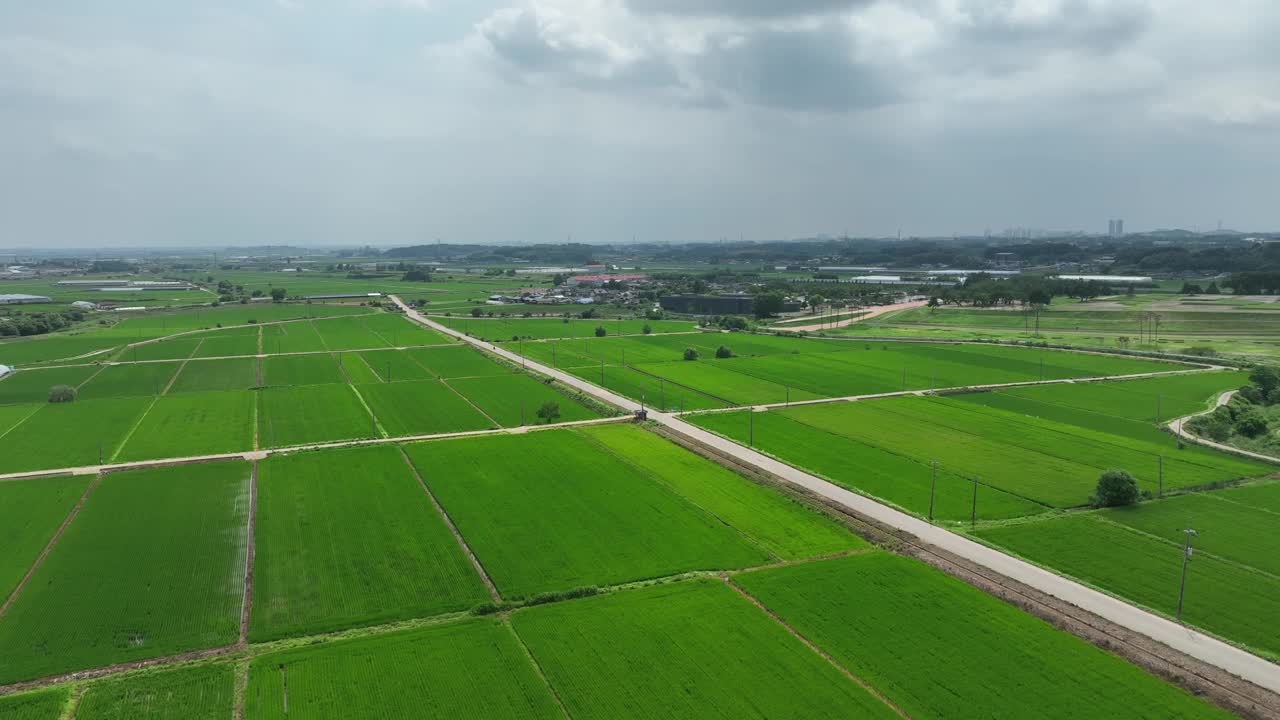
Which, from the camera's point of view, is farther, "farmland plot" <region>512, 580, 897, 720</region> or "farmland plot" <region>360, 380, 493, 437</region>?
"farmland plot" <region>360, 380, 493, 437</region>

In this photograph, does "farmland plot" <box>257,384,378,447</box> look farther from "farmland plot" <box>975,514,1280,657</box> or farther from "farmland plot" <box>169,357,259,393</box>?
"farmland plot" <box>975,514,1280,657</box>

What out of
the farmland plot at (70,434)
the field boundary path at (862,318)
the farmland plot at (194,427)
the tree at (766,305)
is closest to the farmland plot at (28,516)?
the farmland plot at (70,434)

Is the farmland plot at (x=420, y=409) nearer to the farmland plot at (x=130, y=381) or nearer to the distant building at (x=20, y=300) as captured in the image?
the farmland plot at (x=130, y=381)

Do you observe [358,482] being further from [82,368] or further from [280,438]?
[82,368]

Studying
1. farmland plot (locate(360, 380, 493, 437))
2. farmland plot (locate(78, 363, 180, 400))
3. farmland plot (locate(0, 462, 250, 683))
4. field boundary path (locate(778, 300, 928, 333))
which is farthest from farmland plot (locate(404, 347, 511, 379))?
field boundary path (locate(778, 300, 928, 333))

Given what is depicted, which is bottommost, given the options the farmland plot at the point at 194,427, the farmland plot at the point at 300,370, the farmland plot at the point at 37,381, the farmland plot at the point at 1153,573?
the farmland plot at the point at 1153,573

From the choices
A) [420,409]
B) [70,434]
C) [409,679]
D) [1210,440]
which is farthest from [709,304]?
[409,679]
